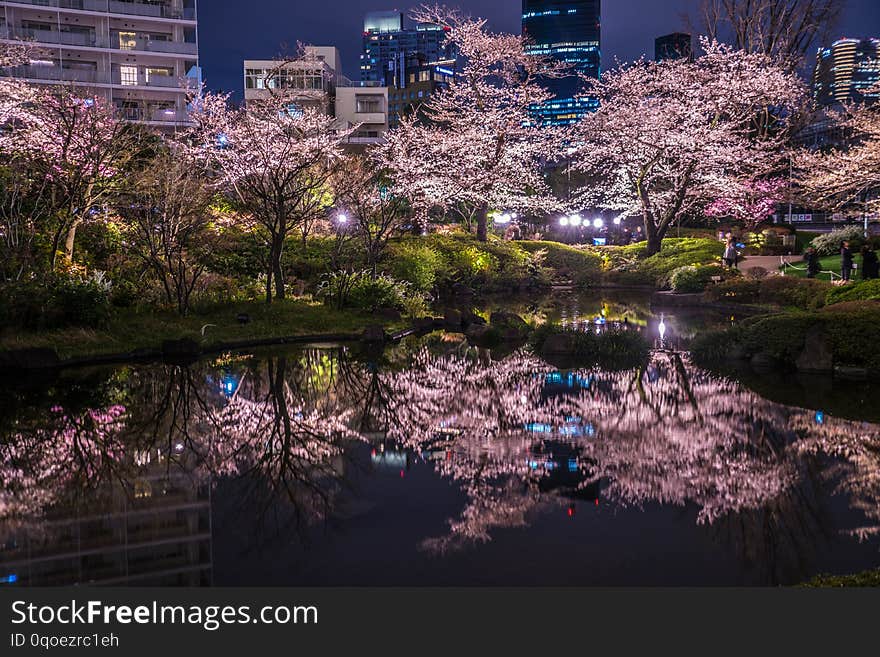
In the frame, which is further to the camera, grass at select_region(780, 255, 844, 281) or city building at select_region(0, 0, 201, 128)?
city building at select_region(0, 0, 201, 128)

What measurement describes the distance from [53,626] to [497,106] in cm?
3627

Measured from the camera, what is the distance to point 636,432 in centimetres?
911

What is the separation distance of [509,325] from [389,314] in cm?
383

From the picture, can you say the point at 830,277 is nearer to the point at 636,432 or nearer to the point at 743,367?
the point at 743,367

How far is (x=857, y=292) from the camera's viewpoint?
17.4 metres

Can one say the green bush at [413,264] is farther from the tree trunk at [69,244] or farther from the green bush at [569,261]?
the green bush at [569,261]

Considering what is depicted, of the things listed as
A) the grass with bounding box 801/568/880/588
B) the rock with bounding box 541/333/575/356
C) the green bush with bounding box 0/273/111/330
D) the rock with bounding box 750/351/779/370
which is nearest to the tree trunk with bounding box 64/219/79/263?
the green bush with bounding box 0/273/111/330

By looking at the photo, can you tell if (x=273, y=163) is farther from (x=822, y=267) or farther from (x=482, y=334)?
(x=822, y=267)

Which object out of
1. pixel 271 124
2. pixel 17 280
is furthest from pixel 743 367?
pixel 271 124

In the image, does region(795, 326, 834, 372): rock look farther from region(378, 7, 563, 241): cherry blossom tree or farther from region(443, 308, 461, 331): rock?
region(378, 7, 563, 241): cherry blossom tree

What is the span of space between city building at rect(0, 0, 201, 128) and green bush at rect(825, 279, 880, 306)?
145ft

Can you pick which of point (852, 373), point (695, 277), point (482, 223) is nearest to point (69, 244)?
point (852, 373)

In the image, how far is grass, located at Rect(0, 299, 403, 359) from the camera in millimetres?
14234

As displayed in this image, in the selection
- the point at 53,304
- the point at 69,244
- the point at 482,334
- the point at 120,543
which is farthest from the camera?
the point at 69,244
